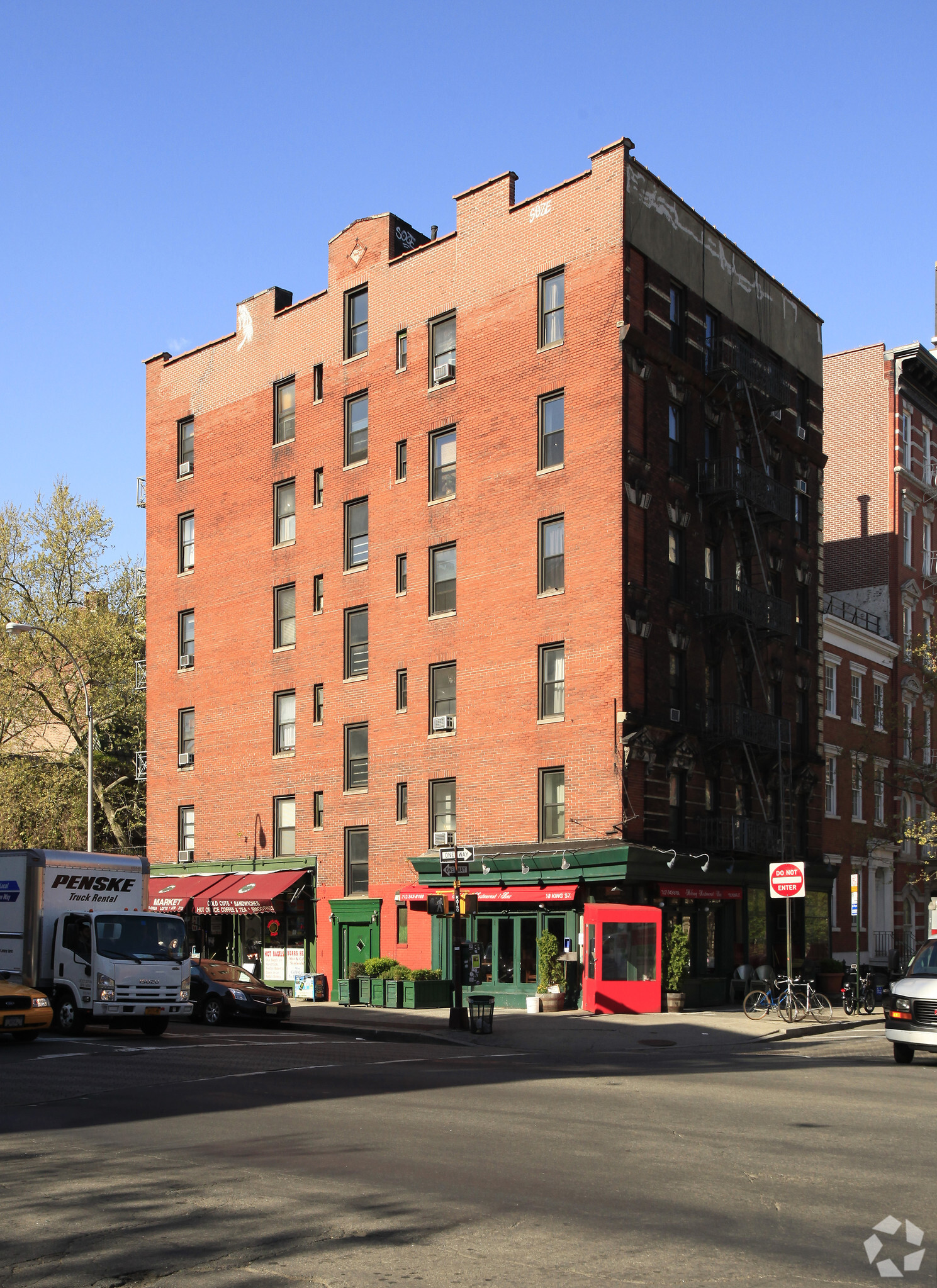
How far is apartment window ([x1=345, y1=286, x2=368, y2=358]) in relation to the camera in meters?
43.4

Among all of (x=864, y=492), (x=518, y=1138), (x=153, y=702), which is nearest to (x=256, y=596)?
(x=153, y=702)

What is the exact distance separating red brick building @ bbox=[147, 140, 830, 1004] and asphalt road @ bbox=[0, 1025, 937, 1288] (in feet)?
49.7

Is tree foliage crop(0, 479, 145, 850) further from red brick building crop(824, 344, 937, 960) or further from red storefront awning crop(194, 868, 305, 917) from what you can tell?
red brick building crop(824, 344, 937, 960)

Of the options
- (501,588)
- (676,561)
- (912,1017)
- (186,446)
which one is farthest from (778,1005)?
(186,446)

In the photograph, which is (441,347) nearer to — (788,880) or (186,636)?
(186,636)

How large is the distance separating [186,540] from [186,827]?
1037cm

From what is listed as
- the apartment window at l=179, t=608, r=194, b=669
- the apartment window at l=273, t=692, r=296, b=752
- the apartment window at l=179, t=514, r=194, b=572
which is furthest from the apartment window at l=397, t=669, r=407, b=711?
the apartment window at l=179, t=514, r=194, b=572

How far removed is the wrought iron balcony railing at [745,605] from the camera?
38.8 meters

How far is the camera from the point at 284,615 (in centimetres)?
4472

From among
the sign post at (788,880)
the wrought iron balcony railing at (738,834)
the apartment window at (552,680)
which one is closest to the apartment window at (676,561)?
the apartment window at (552,680)

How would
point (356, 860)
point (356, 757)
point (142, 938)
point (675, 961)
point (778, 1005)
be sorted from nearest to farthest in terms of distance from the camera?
point (142, 938) < point (778, 1005) < point (675, 961) < point (356, 860) < point (356, 757)

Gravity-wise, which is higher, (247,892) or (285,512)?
(285,512)
